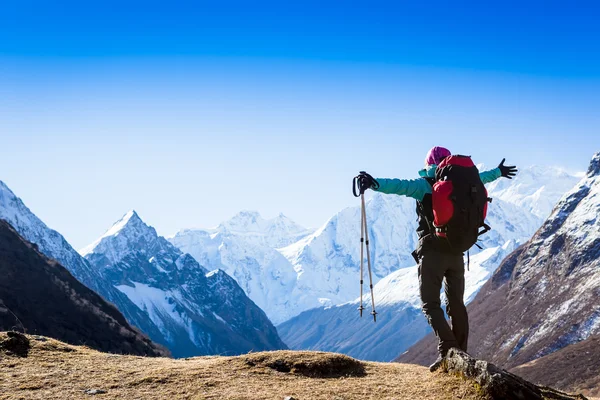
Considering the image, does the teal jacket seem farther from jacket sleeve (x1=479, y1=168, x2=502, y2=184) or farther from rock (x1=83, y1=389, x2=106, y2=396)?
rock (x1=83, y1=389, x2=106, y2=396)

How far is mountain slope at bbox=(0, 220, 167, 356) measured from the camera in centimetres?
14112

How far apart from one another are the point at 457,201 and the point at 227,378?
6126 mm

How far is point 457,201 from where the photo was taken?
1355 centimetres

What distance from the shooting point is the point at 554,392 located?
13.2m

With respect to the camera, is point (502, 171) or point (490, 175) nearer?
point (490, 175)

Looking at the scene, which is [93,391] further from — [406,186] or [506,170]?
[506,170]

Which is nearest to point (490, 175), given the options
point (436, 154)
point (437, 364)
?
point (436, 154)

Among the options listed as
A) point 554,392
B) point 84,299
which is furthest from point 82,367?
point 84,299

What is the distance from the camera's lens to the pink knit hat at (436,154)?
1506cm

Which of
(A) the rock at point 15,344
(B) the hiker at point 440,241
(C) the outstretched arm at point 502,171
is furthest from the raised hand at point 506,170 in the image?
(A) the rock at point 15,344

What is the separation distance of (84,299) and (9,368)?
16200 centimetres

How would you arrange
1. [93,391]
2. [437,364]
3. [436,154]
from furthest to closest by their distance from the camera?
1. [436,154]
2. [437,364]
3. [93,391]

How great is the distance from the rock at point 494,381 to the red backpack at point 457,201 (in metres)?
2.49

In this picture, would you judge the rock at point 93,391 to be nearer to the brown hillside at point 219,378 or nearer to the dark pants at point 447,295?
the brown hillside at point 219,378
